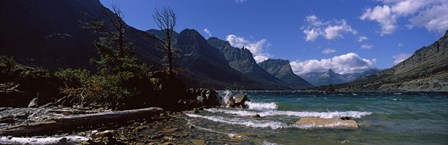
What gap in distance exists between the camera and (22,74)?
3319 centimetres

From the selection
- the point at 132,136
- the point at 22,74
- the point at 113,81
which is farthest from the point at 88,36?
the point at 132,136

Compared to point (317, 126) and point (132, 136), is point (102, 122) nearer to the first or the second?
point (132, 136)

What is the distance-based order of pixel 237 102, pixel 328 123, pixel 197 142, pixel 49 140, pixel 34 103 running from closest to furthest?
1. pixel 49 140
2. pixel 197 142
3. pixel 328 123
4. pixel 34 103
5. pixel 237 102

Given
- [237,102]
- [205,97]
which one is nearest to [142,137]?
[205,97]

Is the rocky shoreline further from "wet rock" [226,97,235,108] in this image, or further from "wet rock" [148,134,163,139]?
"wet rock" [226,97,235,108]

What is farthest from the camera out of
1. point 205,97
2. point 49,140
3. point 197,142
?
point 205,97

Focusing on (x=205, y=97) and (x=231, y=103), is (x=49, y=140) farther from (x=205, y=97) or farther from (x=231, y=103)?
(x=231, y=103)

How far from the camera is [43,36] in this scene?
14662 centimetres

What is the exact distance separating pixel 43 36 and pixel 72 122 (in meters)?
154

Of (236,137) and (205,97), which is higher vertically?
(205,97)

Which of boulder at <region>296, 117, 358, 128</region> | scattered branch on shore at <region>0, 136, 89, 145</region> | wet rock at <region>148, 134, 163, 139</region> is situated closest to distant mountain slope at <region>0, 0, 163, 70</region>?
boulder at <region>296, 117, 358, 128</region>

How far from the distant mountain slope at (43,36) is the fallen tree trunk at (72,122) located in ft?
345

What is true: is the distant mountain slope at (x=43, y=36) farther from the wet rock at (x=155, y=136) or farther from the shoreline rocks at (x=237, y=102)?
the wet rock at (x=155, y=136)

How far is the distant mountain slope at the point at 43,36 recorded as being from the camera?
126 metres
